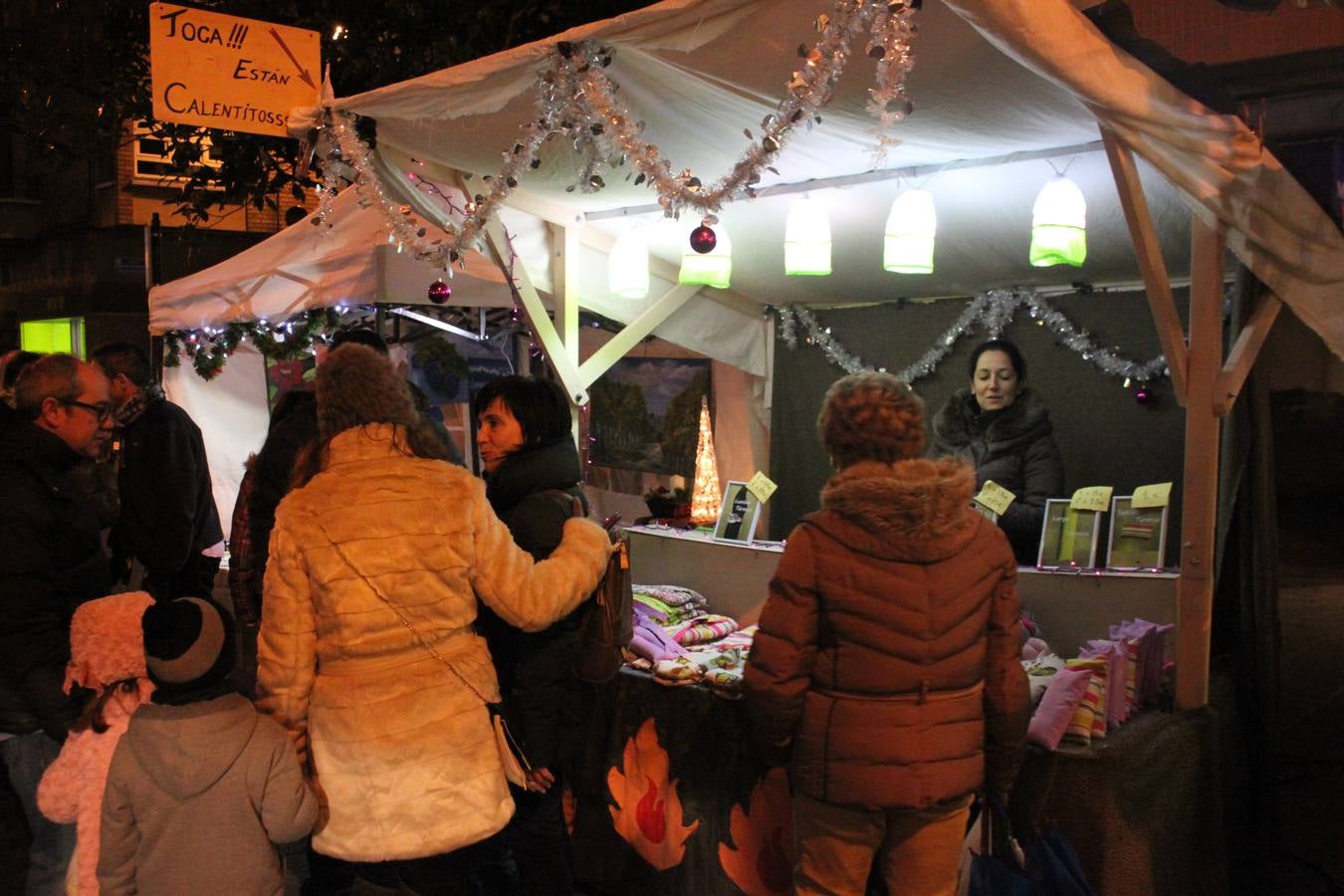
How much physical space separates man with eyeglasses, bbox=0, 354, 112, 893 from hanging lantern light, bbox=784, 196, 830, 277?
250cm

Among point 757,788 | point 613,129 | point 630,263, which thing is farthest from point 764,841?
point 630,263

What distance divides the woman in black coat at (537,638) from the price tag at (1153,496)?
2.09 meters

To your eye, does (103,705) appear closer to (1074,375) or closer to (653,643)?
(653,643)

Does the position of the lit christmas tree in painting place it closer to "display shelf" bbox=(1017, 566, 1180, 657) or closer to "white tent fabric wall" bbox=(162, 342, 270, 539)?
"display shelf" bbox=(1017, 566, 1180, 657)

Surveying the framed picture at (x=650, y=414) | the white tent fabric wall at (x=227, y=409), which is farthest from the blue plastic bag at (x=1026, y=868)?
the white tent fabric wall at (x=227, y=409)

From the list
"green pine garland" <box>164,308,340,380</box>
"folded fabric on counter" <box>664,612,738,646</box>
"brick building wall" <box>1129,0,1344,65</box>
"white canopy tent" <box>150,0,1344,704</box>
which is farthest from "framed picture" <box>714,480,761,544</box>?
"green pine garland" <box>164,308,340,380</box>

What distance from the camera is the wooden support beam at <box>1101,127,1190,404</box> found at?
9.57 ft

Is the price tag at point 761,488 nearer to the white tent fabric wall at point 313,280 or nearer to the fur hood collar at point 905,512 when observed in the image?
the fur hood collar at point 905,512

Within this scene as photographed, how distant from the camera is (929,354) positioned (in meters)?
5.96

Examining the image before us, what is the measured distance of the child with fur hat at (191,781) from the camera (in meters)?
2.49

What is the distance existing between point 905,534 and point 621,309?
3492 millimetres

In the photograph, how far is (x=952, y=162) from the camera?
3861 millimetres

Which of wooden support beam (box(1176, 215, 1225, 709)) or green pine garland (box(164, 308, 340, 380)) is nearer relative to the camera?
wooden support beam (box(1176, 215, 1225, 709))

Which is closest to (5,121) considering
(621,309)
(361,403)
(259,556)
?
(621,309)
